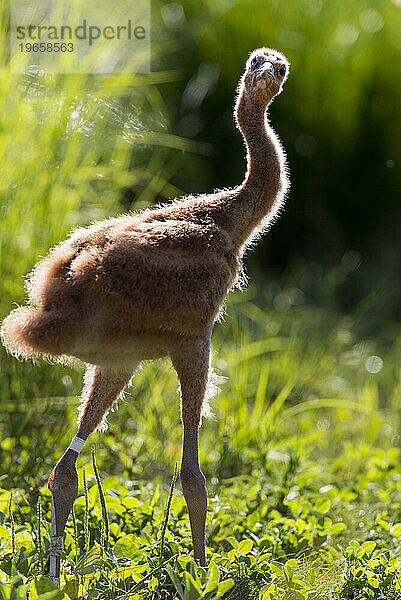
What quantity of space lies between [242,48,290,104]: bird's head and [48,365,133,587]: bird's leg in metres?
0.59

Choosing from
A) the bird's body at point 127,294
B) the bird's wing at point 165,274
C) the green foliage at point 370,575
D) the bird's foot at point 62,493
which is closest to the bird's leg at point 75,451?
the bird's foot at point 62,493

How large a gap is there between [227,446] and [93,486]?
2.06ft

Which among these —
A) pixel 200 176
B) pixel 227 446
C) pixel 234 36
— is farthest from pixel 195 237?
pixel 234 36

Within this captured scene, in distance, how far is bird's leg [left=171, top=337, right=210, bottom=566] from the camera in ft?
4.81

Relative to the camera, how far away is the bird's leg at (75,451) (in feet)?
4.95

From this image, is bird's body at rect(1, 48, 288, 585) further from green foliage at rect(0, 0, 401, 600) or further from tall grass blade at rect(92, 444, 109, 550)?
green foliage at rect(0, 0, 401, 600)

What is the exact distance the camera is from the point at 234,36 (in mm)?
4168

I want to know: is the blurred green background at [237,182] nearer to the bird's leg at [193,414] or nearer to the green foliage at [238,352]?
the green foliage at [238,352]

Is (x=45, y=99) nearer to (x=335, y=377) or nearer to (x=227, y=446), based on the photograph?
(x=227, y=446)

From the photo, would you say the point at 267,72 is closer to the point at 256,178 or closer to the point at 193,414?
the point at 256,178

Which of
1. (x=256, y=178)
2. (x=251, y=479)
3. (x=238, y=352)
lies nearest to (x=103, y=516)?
(x=256, y=178)

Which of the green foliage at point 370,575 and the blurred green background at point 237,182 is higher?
the blurred green background at point 237,182

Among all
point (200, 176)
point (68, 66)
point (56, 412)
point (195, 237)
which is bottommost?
point (56, 412)

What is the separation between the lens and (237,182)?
4242mm
